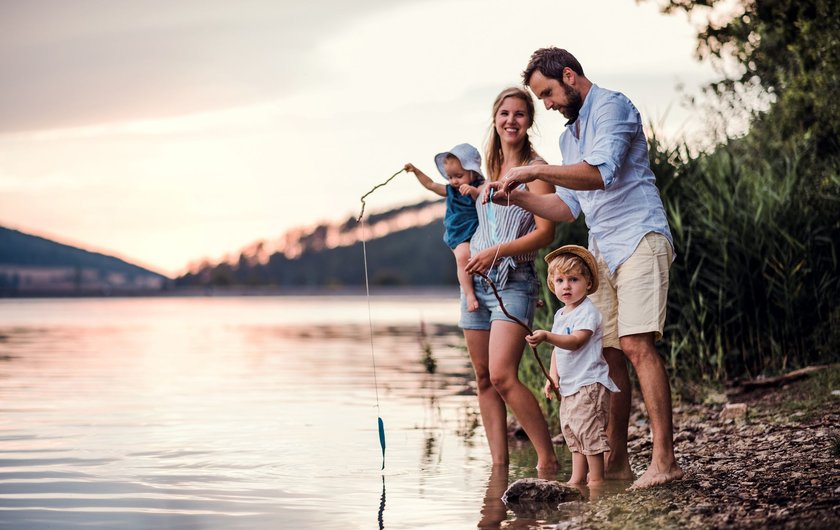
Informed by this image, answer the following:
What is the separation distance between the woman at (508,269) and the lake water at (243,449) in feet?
1.70

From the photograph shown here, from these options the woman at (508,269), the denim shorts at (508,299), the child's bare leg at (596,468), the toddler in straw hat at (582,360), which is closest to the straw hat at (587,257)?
the toddler in straw hat at (582,360)

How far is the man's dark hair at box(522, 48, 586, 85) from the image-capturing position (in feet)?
18.0

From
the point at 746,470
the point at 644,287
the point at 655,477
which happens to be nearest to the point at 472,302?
the point at 644,287

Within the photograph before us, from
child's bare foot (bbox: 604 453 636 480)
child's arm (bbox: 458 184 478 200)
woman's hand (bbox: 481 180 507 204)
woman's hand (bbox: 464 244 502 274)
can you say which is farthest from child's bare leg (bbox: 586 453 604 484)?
child's arm (bbox: 458 184 478 200)

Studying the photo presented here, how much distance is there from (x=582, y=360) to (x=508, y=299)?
2.05ft

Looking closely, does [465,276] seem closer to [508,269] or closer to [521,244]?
[508,269]

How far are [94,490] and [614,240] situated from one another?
306 centimetres

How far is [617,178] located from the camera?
5430 mm

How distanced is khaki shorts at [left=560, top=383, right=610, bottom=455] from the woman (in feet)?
1.66

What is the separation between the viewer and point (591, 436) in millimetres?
5590

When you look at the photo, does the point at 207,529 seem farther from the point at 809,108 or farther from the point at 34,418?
the point at 809,108

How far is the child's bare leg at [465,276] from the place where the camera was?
6.15m

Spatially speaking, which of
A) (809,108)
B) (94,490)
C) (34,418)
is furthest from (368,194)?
(809,108)

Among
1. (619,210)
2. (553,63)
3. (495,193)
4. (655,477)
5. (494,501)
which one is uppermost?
(553,63)
